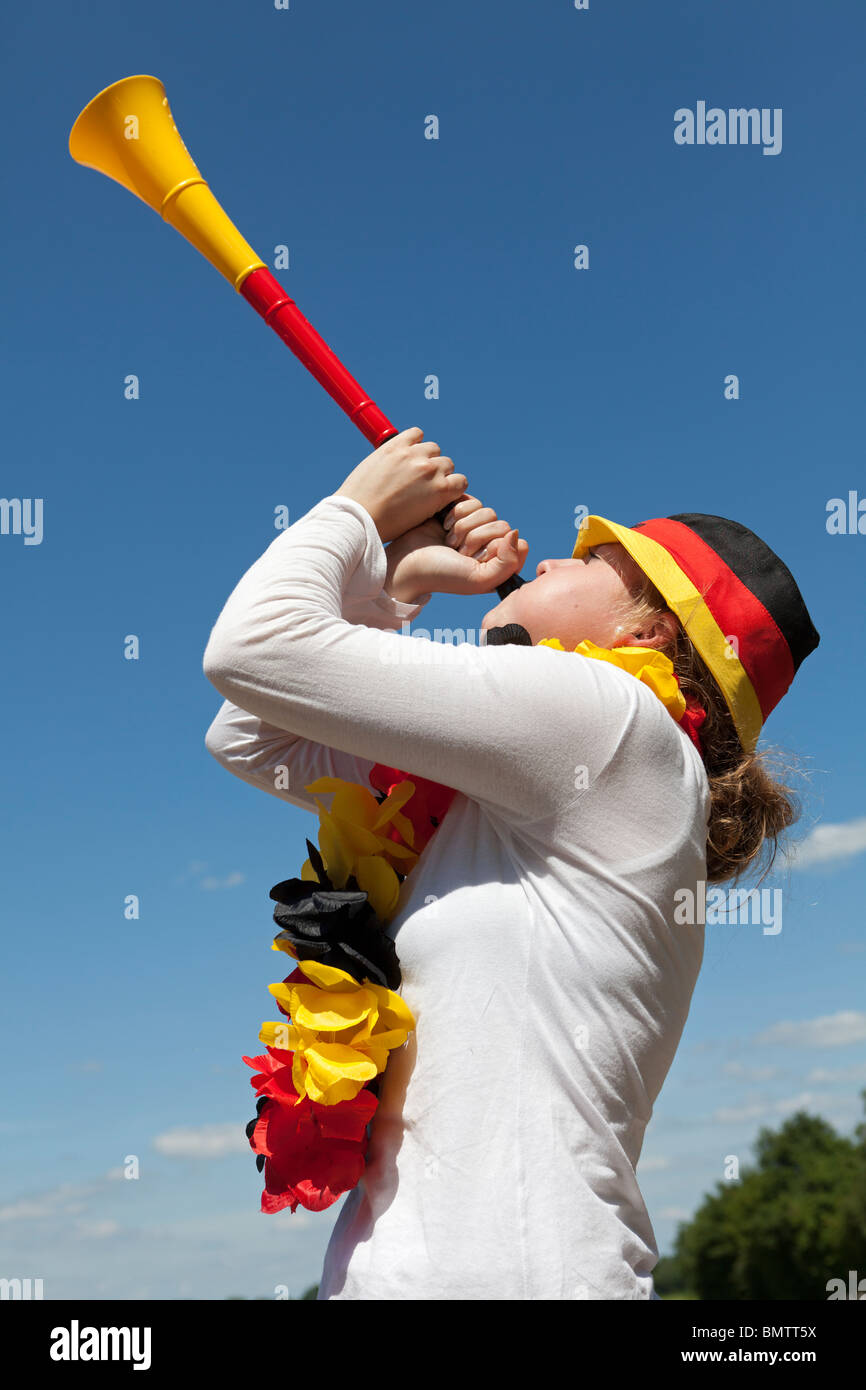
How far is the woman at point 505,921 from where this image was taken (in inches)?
85.0

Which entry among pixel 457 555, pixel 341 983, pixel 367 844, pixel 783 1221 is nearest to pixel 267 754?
pixel 367 844

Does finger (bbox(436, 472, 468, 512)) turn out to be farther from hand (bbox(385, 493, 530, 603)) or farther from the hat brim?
the hat brim

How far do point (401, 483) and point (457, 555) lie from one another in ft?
0.82

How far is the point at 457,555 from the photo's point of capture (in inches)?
114

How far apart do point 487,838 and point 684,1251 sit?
196ft

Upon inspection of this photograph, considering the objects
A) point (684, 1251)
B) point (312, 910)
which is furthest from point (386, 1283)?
point (684, 1251)

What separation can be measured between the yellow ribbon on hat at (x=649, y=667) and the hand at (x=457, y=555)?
0.28m

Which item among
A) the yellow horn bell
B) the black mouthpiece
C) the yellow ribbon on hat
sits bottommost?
the yellow ribbon on hat

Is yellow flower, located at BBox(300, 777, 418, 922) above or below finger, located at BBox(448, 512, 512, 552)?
below

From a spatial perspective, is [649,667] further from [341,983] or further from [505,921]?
[341,983]

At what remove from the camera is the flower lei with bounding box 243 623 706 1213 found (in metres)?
2.32

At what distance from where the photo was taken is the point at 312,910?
8.20ft

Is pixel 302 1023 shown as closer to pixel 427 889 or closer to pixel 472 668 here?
pixel 427 889

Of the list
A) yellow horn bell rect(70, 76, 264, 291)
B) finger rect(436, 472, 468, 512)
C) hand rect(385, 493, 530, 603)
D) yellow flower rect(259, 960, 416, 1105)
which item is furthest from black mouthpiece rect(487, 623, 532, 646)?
yellow horn bell rect(70, 76, 264, 291)
